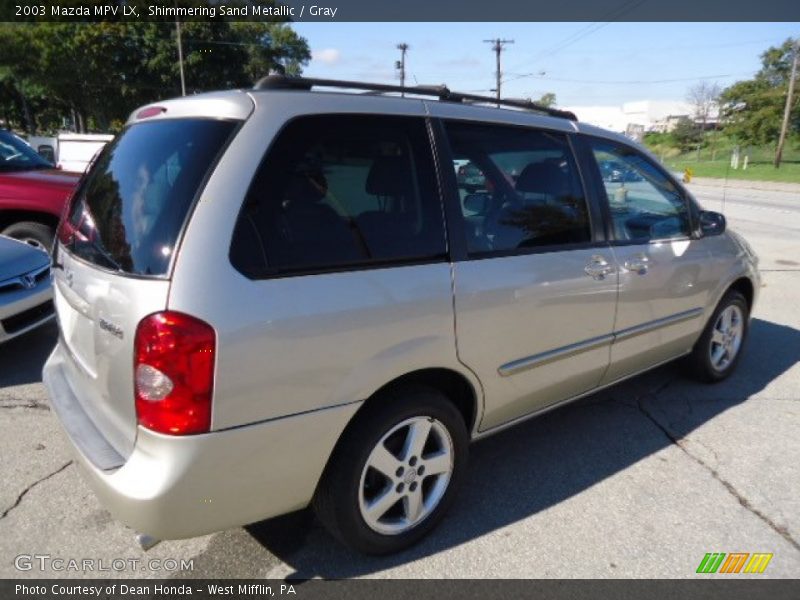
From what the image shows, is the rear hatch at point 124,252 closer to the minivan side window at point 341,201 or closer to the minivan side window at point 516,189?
the minivan side window at point 341,201

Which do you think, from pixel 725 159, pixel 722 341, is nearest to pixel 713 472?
pixel 722 341

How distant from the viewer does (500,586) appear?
7.50ft

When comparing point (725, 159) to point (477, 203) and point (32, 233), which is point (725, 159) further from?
point (477, 203)

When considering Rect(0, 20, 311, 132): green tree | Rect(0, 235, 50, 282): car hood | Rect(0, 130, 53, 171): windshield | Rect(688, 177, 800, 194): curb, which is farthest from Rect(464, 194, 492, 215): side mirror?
Rect(0, 20, 311, 132): green tree

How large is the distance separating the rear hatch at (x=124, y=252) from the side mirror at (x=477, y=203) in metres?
1.01

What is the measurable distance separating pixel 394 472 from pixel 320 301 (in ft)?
2.70

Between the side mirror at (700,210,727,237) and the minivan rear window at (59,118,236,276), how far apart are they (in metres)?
3.08

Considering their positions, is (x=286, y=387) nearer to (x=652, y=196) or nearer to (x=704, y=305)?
(x=652, y=196)

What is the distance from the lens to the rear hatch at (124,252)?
1879 mm

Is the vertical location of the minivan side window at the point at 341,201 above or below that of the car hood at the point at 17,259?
above

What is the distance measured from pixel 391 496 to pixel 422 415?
351 mm

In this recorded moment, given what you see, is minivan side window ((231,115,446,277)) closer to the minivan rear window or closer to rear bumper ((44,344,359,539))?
the minivan rear window

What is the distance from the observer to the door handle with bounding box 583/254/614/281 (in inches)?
114

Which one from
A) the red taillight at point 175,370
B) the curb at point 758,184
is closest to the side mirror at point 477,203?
the red taillight at point 175,370
